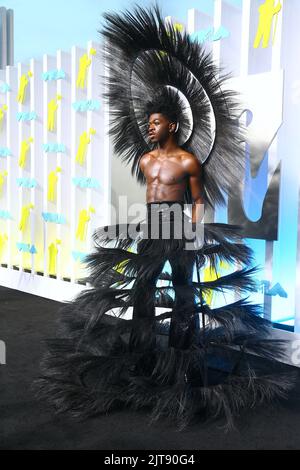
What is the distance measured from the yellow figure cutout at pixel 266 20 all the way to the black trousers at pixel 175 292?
1437mm

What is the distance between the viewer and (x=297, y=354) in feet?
9.27

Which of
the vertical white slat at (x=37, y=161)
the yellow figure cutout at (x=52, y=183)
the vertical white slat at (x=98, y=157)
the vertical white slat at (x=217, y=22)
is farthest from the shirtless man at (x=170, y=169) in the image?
the vertical white slat at (x=37, y=161)

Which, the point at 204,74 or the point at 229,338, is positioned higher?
the point at 204,74

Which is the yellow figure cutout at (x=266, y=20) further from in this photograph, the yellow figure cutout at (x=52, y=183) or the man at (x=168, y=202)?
the yellow figure cutout at (x=52, y=183)

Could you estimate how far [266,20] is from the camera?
2881mm

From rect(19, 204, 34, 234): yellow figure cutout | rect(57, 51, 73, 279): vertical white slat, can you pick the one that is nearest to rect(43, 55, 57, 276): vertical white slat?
rect(57, 51, 73, 279): vertical white slat

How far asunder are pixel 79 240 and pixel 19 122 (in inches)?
57.7

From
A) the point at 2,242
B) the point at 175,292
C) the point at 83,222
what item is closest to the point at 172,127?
the point at 175,292

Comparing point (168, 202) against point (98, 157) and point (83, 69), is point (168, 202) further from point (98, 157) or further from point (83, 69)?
point (83, 69)

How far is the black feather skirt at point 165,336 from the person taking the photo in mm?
2119

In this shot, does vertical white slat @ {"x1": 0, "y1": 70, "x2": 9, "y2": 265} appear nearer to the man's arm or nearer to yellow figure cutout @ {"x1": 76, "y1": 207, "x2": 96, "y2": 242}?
yellow figure cutout @ {"x1": 76, "y1": 207, "x2": 96, "y2": 242}

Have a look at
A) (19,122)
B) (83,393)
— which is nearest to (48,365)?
(83,393)

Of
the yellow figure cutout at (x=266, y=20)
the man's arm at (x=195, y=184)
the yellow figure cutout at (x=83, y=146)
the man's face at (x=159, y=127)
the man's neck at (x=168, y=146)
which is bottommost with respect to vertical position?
the man's arm at (x=195, y=184)

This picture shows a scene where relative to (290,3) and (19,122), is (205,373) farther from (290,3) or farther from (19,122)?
(19,122)
